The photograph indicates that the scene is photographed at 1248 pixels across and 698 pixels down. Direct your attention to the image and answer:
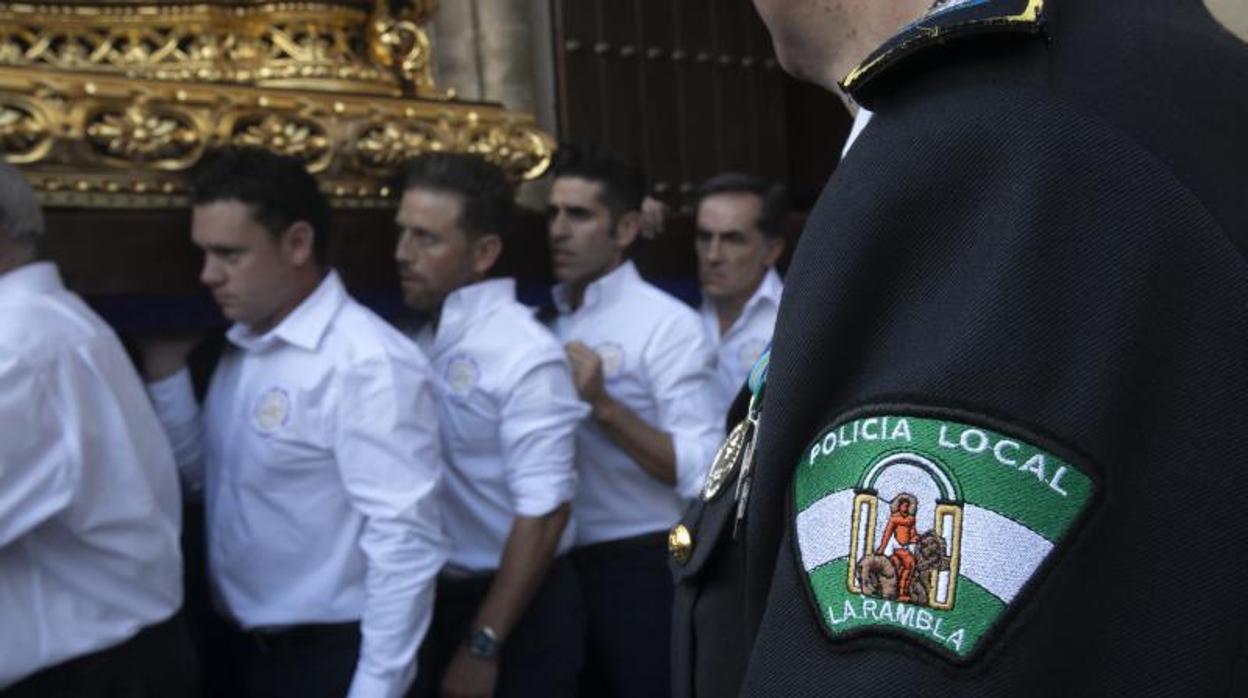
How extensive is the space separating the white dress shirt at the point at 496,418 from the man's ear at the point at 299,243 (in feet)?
1.27

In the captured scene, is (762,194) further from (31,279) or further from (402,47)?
(31,279)

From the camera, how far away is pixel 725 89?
7.06 meters

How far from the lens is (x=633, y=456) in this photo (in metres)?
3.61

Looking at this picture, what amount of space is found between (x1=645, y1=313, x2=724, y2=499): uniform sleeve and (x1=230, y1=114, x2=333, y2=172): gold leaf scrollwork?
2.54ft

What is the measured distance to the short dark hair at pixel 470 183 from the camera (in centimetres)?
344

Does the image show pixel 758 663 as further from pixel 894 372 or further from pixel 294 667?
pixel 294 667

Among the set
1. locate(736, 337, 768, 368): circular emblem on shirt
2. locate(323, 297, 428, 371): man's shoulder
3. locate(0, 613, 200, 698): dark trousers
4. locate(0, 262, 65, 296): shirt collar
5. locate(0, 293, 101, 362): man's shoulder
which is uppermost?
locate(0, 262, 65, 296): shirt collar

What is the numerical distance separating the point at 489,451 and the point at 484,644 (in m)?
0.35

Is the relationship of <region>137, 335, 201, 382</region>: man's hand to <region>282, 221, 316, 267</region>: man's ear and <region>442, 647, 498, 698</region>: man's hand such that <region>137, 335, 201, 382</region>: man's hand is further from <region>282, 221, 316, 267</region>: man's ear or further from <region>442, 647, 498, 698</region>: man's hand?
<region>442, 647, 498, 698</region>: man's hand

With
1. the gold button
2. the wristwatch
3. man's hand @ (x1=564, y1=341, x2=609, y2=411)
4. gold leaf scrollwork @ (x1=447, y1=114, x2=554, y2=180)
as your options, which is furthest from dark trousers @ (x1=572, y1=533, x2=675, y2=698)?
the gold button

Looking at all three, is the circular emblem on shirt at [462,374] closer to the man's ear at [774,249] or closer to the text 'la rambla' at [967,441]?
the man's ear at [774,249]

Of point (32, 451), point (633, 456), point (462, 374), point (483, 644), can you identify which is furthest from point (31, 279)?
point (633, 456)

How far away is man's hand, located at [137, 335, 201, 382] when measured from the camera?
126 inches

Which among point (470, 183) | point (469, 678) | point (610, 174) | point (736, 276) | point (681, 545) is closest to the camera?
point (681, 545)
